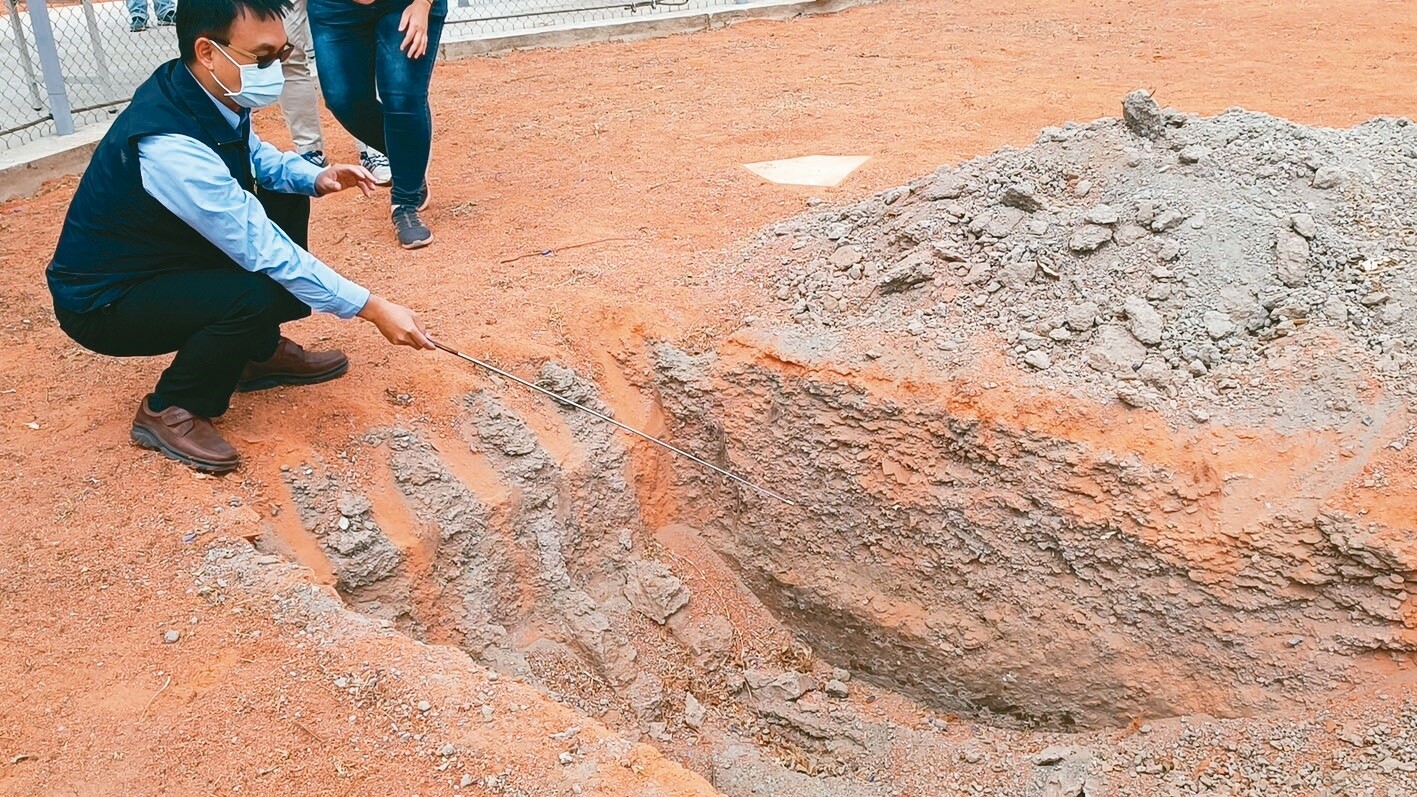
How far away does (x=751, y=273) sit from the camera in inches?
162

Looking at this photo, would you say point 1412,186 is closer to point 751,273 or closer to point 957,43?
point 751,273

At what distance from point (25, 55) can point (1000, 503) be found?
18.5 feet

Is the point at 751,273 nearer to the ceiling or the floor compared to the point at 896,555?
nearer to the ceiling

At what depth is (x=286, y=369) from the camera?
340cm

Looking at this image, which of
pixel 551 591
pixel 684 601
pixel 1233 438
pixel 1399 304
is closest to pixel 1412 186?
pixel 1399 304

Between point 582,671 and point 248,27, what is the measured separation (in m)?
2.09

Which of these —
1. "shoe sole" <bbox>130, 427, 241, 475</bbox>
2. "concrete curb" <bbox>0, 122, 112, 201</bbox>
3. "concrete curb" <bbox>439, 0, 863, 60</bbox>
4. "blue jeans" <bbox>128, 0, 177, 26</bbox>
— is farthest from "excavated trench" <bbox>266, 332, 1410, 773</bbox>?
"blue jeans" <bbox>128, 0, 177, 26</bbox>

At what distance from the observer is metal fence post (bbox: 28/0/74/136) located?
564cm

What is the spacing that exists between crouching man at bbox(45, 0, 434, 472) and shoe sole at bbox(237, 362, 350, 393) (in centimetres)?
11

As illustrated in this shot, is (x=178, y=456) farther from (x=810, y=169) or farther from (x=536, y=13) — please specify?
(x=536, y=13)

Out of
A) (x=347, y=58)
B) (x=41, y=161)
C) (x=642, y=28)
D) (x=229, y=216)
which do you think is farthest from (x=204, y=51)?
(x=642, y=28)

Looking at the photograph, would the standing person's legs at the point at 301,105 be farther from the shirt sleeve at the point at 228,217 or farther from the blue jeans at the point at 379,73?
the shirt sleeve at the point at 228,217

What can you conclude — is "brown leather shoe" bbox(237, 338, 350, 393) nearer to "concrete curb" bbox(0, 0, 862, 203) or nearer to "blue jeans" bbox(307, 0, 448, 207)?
"blue jeans" bbox(307, 0, 448, 207)

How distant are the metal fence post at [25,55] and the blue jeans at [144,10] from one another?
1928 millimetres
